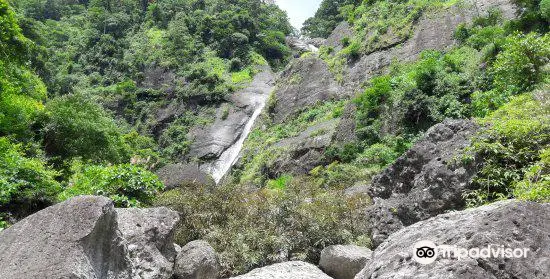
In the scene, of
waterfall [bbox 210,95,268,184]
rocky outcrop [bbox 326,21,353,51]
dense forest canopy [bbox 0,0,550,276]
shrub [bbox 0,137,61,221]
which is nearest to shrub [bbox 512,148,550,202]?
dense forest canopy [bbox 0,0,550,276]

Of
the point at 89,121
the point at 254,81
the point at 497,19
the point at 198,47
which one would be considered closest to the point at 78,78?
the point at 198,47

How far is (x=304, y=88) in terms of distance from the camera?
31875 mm

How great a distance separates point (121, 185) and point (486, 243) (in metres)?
8.15

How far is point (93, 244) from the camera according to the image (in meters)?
5.27

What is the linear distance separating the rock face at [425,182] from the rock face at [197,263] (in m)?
2.83

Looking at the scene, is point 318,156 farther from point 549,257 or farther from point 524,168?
point 549,257

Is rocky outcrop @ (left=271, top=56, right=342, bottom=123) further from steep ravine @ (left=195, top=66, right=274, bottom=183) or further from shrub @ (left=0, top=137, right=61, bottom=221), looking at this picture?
shrub @ (left=0, top=137, right=61, bottom=221)

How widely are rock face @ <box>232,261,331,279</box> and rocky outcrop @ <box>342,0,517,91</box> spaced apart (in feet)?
64.9

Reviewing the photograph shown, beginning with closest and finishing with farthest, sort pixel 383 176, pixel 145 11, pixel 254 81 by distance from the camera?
pixel 383 176 → pixel 254 81 → pixel 145 11

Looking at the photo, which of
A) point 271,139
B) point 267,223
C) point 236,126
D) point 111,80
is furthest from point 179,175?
point 111,80

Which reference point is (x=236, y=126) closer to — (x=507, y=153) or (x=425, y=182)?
(x=425, y=182)

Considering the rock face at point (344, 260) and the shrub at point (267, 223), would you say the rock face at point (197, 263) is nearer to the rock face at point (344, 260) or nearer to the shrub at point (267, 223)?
the shrub at point (267, 223)

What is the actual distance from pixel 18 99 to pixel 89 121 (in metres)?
3.07

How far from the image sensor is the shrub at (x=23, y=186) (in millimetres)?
10195
